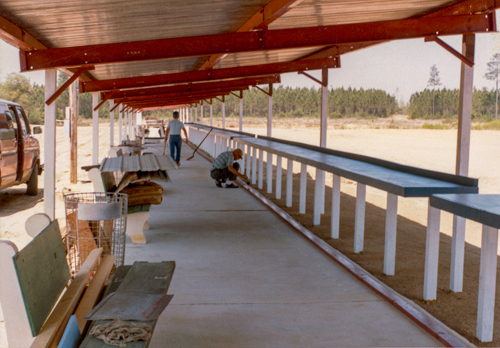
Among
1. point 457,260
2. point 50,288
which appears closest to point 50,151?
point 50,288

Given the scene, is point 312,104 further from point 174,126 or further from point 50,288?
point 50,288

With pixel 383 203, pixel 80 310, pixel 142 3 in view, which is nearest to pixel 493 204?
pixel 80 310

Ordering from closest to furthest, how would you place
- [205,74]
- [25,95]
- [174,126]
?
[205,74] < [174,126] < [25,95]

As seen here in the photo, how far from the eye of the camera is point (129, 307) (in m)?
2.52

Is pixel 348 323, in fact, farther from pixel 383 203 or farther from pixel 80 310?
pixel 383 203

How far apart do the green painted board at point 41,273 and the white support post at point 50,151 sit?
3.18 m

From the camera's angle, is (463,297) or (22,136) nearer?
(463,297)

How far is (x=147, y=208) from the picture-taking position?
6035 millimetres

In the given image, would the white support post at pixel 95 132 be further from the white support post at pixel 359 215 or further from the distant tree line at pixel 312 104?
the distant tree line at pixel 312 104

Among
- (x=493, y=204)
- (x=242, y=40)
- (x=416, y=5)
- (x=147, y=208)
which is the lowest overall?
(x=147, y=208)

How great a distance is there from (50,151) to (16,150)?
4001 mm

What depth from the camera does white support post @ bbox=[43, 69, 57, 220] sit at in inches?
241

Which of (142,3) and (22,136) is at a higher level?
(142,3)

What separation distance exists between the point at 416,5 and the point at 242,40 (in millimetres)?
2302
